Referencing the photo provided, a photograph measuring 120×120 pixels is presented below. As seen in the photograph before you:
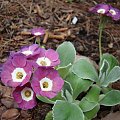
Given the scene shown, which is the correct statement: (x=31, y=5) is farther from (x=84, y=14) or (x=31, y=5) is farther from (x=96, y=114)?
(x=96, y=114)

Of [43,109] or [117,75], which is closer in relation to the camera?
[117,75]

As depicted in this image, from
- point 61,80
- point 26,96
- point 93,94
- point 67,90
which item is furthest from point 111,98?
point 26,96

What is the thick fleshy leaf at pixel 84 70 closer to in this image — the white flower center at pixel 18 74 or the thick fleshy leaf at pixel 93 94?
the thick fleshy leaf at pixel 93 94

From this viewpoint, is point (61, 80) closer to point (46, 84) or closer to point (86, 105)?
point (46, 84)

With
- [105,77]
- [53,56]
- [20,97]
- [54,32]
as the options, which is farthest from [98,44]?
[20,97]

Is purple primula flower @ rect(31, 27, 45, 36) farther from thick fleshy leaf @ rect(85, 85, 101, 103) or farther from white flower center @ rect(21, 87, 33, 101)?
white flower center @ rect(21, 87, 33, 101)

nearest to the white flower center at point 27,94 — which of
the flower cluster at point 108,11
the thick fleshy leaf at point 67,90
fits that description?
the thick fleshy leaf at point 67,90

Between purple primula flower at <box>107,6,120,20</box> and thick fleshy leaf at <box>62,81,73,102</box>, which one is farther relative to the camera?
purple primula flower at <box>107,6,120,20</box>

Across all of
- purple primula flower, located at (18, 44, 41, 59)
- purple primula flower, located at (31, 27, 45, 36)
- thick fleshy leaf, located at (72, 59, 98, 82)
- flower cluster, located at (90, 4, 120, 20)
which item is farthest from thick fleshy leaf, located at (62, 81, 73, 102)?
flower cluster, located at (90, 4, 120, 20)
